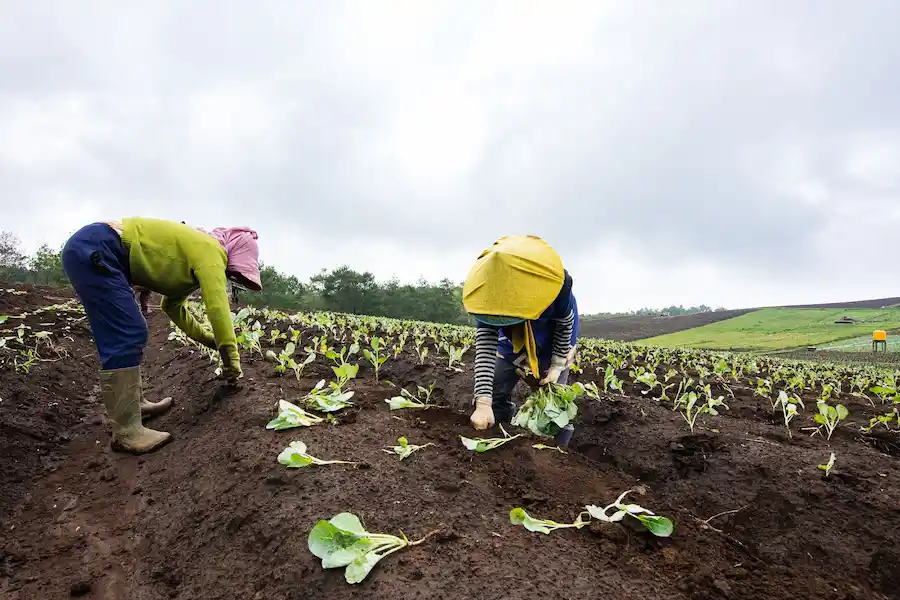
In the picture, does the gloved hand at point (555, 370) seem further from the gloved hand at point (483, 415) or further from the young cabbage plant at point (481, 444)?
the young cabbage plant at point (481, 444)

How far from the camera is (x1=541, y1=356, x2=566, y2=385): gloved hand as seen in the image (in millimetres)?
3072

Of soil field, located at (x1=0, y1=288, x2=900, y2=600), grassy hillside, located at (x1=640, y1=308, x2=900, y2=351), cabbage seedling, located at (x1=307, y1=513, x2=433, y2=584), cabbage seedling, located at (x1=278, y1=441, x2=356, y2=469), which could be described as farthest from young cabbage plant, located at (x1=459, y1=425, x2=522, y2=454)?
grassy hillside, located at (x1=640, y1=308, x2=900, y2=351)

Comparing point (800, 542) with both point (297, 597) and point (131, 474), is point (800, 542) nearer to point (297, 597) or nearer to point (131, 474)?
point (297, 597)

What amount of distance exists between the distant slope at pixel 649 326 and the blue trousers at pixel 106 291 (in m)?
31.7

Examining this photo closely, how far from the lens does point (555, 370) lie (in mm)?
3129

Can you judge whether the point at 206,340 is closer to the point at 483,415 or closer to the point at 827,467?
the point at 483,415

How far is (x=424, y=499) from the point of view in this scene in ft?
6.63

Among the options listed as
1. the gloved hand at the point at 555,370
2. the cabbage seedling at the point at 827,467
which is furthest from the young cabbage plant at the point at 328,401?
the cabbage seedling at the point at 827,467

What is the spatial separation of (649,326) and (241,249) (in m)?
38.9

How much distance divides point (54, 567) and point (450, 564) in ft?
6.02

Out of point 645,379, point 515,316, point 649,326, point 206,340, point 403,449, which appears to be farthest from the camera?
point 649,326

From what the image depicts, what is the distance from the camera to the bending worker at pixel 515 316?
2.50 metres

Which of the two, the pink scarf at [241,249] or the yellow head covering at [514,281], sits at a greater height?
the pink scarf at [241,249]

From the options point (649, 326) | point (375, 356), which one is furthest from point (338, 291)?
point (375, 356)
